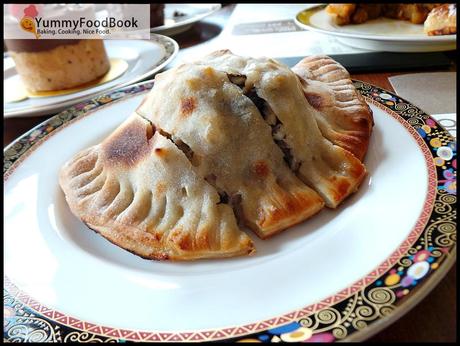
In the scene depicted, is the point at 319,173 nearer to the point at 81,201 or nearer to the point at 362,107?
the point at 362,107

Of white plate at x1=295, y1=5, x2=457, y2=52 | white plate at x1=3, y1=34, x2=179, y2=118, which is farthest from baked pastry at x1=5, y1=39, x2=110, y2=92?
white plate at x1=295, y1=5, x2=457, y2=52

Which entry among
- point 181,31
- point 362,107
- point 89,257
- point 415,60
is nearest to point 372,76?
point 415,60

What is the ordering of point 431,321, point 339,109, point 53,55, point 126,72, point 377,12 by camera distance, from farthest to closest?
point 377,12
point 126,72
point 53,55
point 339,109
point 431,321

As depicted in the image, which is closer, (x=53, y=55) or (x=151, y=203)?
(x=151, y=203)

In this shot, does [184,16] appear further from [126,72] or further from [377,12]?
[377,12]

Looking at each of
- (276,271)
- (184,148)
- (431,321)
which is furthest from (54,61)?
(431,321)

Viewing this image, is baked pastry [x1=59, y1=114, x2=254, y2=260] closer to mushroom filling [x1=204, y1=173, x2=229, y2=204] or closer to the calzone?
mushroom filling [x1=204, y1=173, x2=229, y2=204]

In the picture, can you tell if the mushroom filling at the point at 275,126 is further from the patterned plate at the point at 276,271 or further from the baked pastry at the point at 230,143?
the patterned plate at the point at 276,271
